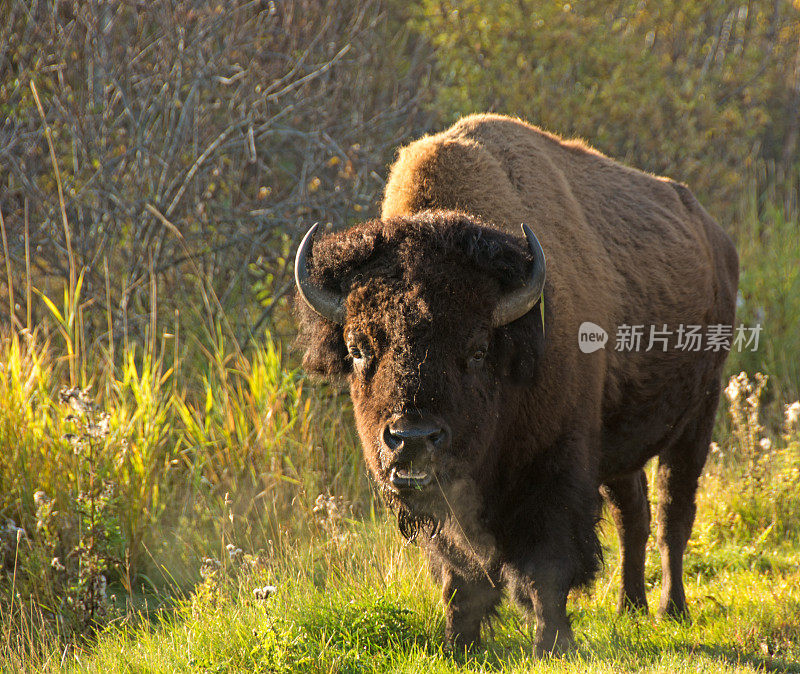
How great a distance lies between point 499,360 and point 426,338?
1.67 feet

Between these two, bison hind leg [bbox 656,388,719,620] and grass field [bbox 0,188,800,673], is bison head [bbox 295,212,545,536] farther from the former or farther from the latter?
bison hind leg [bbox 656,388,719,620]

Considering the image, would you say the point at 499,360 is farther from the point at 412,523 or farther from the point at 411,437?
the point at 412,523

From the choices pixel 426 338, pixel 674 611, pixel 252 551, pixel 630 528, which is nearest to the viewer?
pixel 426 338

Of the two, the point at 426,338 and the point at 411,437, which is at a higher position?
the point at 426,338

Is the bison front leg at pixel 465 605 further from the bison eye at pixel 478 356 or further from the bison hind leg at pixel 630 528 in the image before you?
the bison hind leg at pixel 630 528

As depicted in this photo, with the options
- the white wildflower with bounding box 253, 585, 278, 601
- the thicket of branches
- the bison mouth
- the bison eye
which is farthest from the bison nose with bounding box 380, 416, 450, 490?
the thicket of branches

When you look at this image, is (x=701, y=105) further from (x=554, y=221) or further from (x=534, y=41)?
(x=554, y=221)

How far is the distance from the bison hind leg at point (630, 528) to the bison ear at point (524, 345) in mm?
1909

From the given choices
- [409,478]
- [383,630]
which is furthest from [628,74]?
[409,478]

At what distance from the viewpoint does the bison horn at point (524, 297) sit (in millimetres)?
3908

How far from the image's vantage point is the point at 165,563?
566cm

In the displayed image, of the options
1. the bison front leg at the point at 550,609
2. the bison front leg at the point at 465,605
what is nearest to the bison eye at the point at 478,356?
the bison front leg at the point at 550,609

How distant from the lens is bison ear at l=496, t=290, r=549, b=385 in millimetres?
4035

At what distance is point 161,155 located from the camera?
305 inches
